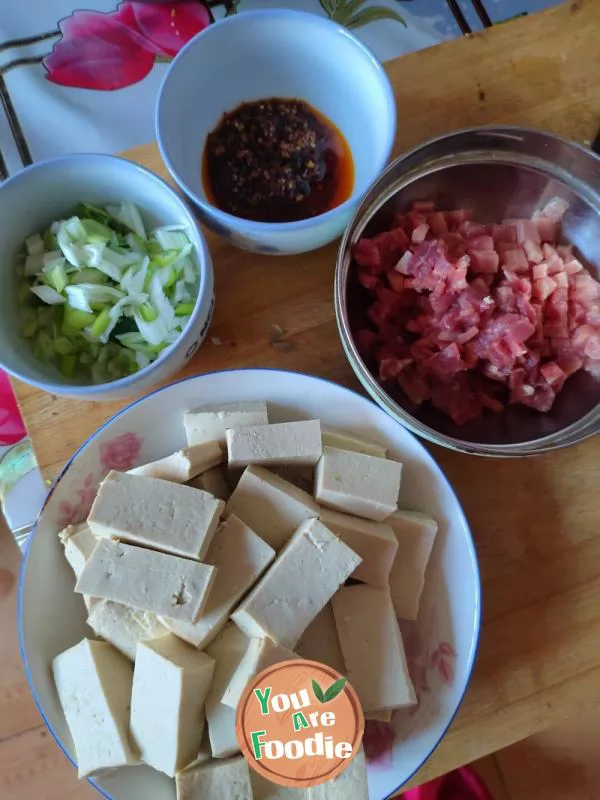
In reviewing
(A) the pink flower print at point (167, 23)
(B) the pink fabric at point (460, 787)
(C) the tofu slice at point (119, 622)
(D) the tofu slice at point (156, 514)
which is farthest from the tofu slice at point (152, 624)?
(A) the pink flower print at point (167, 23)

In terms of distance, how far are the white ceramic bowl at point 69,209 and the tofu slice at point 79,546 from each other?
0.21 m

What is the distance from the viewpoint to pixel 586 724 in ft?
5.66

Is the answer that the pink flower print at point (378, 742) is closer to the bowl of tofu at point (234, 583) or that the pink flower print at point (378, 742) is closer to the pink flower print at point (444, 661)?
the bowl of tofu at point (234, 583)

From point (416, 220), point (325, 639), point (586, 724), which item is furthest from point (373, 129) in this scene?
point (586, 724)

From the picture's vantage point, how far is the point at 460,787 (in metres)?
1.68

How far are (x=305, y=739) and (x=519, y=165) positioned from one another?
1.01 m

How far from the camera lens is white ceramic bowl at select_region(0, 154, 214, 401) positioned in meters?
1.02

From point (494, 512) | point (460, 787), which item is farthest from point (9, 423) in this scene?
point (460, 787)

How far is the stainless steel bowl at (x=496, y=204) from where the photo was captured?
1103 millimetres

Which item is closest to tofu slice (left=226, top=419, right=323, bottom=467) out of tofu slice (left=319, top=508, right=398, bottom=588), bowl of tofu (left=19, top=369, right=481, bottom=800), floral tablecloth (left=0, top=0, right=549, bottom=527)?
bowl of tofu (left=19, top=369, right=481, bottom=800)

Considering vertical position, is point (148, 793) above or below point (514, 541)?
above

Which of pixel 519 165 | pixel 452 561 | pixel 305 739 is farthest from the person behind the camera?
pixel 519 165

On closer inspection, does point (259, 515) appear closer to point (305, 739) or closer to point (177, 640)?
point (177, 640)

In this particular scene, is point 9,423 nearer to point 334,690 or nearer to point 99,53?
point 99,53
